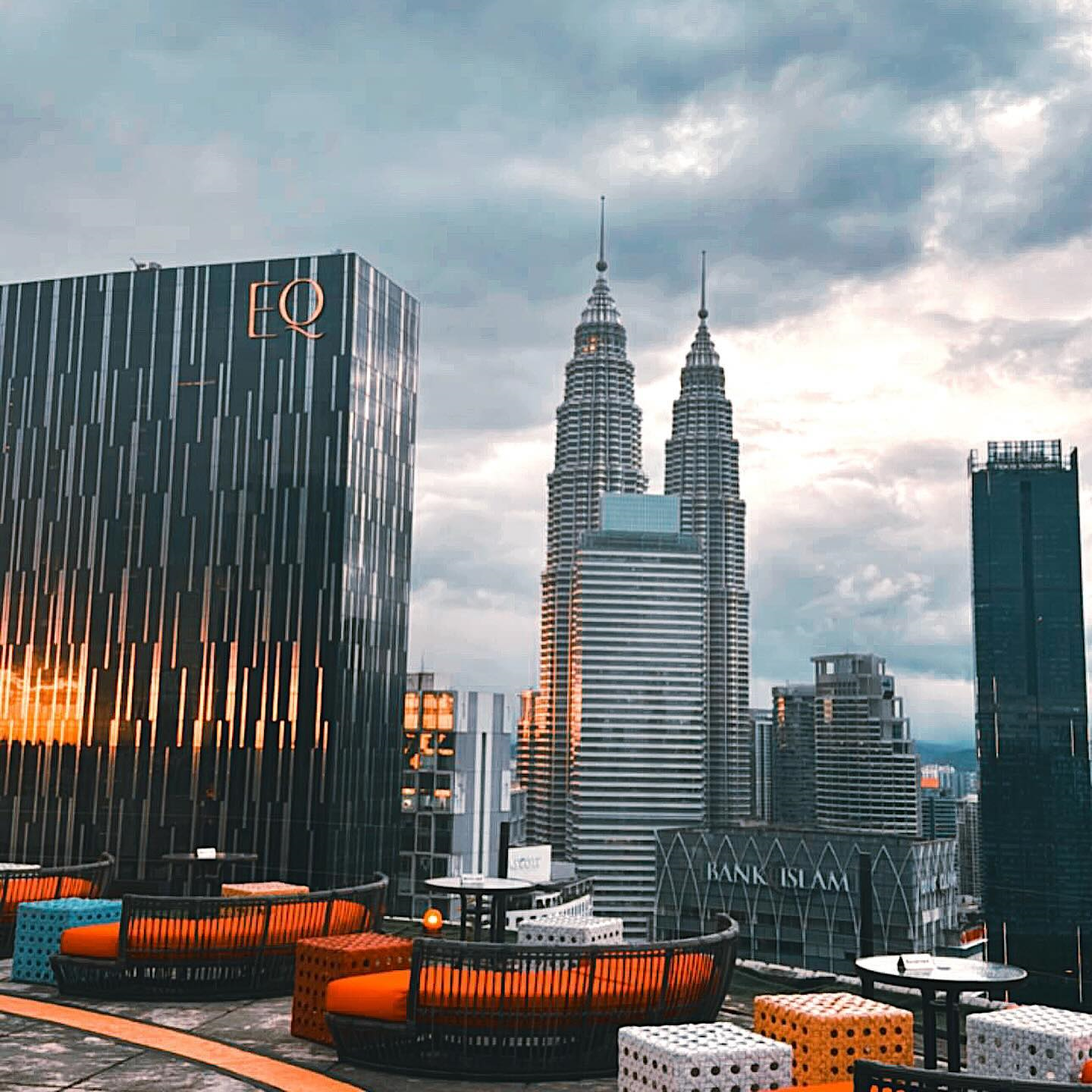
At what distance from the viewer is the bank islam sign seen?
104 metres

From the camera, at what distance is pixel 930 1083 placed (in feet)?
11.6

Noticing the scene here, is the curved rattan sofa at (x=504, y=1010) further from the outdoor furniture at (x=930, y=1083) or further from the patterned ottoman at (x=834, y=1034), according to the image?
the outdoor furniture at (x=930, y=1083)

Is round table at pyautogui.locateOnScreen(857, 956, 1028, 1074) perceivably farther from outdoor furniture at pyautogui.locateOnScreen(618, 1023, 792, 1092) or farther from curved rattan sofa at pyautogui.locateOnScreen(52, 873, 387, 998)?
curved rattan sofa at pyautogui.locateOnScreen(52, 873, 387, 998)

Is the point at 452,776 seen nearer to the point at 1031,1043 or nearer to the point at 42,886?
the point at 42,886

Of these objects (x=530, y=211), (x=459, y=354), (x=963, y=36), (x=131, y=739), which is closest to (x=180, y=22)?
(x=530, y=211)

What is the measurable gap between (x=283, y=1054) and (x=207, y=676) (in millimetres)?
25071

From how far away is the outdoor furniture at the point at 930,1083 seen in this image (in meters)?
3.37

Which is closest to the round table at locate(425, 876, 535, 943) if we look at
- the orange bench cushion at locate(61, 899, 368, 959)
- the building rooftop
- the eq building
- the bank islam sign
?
the orange bench cushion at locate(61, 899, 368, 959)

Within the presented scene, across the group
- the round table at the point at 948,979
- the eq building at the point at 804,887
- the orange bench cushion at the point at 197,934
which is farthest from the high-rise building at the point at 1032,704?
the round table at the point at 948,979

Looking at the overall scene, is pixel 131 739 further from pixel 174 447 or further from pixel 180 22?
pixel 180 22

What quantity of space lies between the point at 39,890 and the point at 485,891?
145 inches

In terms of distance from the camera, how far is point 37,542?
105 feet

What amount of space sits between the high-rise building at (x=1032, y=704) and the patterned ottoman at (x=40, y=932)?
112 metres

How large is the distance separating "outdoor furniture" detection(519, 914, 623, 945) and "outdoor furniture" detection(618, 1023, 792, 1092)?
307 cm
